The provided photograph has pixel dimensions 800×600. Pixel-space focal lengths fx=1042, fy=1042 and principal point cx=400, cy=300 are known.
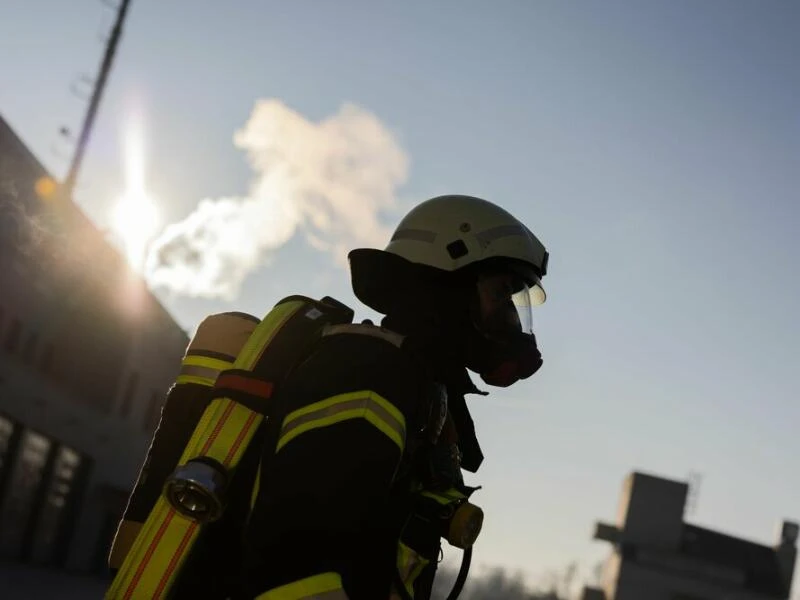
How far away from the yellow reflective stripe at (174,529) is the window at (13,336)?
19.5 m

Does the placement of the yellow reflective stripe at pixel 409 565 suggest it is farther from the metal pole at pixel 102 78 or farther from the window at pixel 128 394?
the metal pole at pixel 102 78

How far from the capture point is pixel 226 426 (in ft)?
8.75

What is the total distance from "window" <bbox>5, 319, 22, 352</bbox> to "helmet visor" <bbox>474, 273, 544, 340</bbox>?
19.1 metres

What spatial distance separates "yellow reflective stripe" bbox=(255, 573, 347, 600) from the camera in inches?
89.9

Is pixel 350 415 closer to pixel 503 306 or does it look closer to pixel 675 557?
pixel 503 306

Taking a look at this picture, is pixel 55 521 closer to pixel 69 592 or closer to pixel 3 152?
pixel 69 592

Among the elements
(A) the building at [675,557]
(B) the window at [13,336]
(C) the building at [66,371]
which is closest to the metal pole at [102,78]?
(C) the building at [66,371]

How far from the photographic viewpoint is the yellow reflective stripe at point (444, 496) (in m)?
2.96

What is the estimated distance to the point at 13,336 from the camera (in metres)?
21.2

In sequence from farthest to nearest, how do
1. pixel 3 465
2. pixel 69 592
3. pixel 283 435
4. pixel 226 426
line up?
pixel 3 465, pixel 69 592, pixel 226 426, pixel 283 435

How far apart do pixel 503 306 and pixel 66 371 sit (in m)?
23.9

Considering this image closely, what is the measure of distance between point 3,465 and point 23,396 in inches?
61.1

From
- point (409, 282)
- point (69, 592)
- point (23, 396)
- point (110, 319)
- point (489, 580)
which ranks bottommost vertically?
point (69, 592)

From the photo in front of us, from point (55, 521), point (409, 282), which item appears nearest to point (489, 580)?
point (55, 521)
